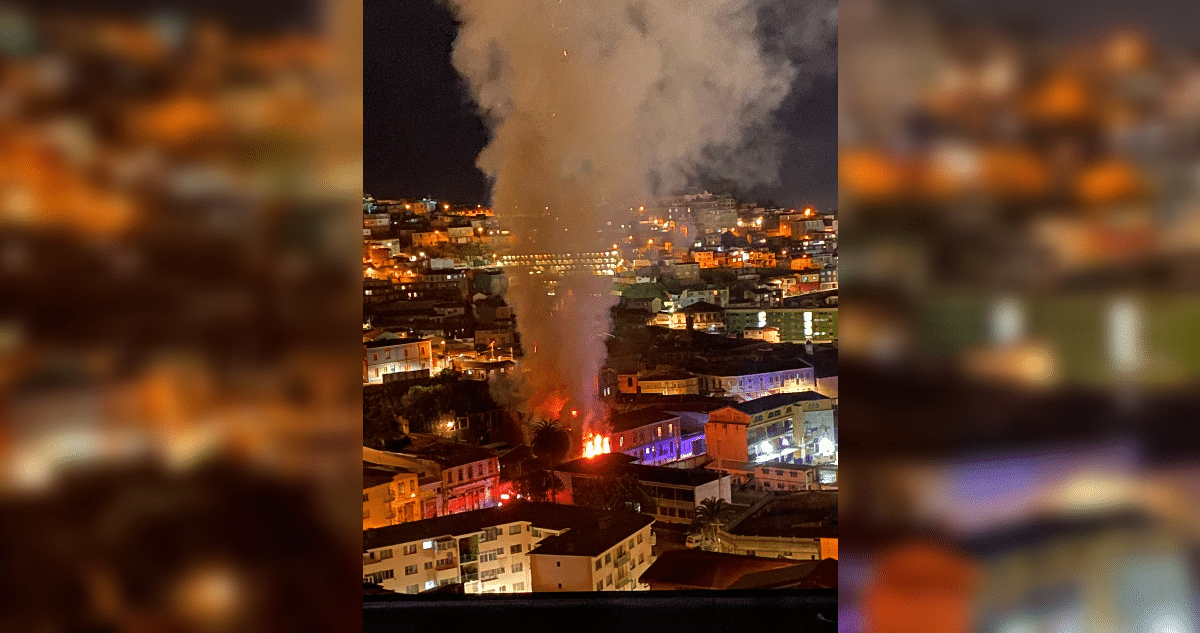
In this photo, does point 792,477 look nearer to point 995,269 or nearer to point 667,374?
point 667,374

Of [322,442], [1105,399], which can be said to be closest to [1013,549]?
[1105,399]

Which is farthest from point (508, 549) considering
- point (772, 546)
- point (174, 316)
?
point (174, 316)

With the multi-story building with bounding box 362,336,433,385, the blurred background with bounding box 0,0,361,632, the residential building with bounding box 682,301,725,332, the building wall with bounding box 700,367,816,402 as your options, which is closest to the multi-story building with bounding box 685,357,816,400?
the building wall with bounding box 700,367,816,402

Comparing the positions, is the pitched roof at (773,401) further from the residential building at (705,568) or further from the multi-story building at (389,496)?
the multi-story building at (389,496)

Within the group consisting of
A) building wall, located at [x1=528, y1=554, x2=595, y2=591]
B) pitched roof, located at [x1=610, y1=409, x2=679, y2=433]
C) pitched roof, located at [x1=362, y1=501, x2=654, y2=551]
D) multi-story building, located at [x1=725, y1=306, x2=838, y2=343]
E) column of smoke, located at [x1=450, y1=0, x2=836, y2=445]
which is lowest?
building wall, located at [x1=528, y1=554, x2=595, y2=591]

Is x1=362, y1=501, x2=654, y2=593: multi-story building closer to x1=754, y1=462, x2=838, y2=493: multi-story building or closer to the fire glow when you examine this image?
the fire glow

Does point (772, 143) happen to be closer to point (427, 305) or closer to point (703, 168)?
point (703, 168)
